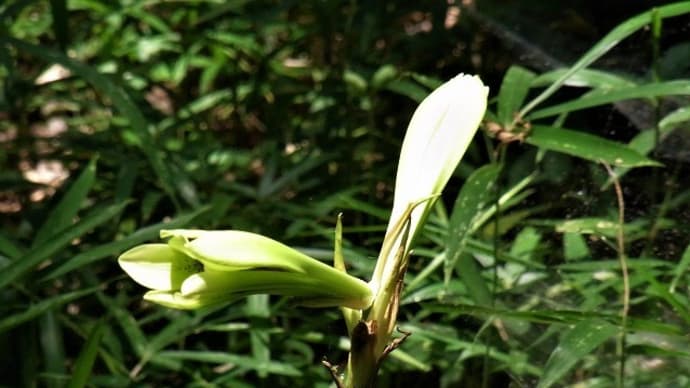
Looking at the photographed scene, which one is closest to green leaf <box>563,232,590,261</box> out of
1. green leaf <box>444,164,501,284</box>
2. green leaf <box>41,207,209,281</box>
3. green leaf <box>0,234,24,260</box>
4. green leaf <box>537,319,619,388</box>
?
green leaf <box>444,164,501,284</box>

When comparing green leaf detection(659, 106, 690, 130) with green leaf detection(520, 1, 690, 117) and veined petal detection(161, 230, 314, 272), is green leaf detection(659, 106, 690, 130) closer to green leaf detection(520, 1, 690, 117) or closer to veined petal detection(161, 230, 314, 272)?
green leaf detection(520, 1, 690, 117)

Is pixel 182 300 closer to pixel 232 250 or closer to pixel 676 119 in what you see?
pixel 232 250

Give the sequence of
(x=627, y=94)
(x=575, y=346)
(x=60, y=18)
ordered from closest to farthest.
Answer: (x=575, y=346) → (x=627, y=94) → (x=60, y=18)

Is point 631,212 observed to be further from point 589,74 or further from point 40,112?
point 40,112

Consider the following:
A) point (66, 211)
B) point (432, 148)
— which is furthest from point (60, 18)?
point (432, 148)

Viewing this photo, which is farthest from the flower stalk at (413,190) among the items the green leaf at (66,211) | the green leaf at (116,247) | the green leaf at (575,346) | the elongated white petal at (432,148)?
the green leaf at (66,211)
